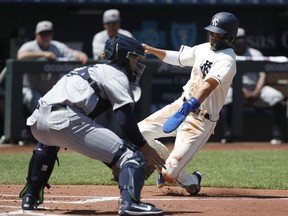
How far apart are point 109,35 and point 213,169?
12.2 feet

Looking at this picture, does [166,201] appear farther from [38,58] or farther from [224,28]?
[38,58]

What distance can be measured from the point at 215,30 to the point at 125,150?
1.78 m

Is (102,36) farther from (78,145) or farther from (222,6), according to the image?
(78,145)

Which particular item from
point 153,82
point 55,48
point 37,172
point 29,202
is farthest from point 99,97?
point 153,82

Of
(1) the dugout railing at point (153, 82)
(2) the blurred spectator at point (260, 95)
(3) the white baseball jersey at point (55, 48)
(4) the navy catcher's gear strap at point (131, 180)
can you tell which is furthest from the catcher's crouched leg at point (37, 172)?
(2) the blurred spectator at point (260, 95)

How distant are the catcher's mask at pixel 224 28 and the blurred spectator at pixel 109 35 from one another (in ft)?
17.5

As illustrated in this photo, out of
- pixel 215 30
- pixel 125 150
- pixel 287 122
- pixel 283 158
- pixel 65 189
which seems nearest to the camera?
pixel 125 150

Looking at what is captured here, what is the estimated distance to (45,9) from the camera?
48.1ft

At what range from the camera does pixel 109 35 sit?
12.9m

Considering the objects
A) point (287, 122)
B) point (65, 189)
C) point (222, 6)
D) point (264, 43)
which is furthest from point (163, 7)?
point (65, 189)

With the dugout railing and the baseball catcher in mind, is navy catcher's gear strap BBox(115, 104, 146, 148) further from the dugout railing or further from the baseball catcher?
the dugout railing

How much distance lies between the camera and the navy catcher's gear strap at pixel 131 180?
5.95 m

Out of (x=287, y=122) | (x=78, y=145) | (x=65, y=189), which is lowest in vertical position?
(x=287, y=122)

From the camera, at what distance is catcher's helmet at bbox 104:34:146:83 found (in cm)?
619
